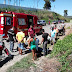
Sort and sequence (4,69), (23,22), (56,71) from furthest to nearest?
1. (23,22)
2. (4,69)
3. (56,71)

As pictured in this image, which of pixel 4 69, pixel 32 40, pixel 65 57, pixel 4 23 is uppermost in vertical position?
pixel 4 23

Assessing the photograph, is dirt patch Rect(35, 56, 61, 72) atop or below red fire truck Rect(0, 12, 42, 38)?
below

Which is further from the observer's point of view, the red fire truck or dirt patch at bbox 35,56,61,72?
the red fire truck

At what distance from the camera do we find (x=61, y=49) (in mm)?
6887

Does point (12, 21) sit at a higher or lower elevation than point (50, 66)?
higher

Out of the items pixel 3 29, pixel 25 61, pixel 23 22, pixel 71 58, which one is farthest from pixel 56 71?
pixel 23 22

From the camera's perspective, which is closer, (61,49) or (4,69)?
(4,69)

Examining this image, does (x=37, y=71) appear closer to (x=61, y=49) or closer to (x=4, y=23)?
(x=61, y=49)

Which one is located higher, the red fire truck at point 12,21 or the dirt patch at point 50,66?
the red fire truck at point 12,21

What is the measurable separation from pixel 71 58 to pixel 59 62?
584mm

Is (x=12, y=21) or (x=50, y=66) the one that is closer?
(x=50, y=66)

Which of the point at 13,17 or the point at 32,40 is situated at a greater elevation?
the point at 13,17

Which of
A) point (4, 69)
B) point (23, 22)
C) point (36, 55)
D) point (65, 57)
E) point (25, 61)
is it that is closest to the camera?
point (4, 69)

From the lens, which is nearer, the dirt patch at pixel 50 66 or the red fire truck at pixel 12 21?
the dirt patch at pixel 50 66
